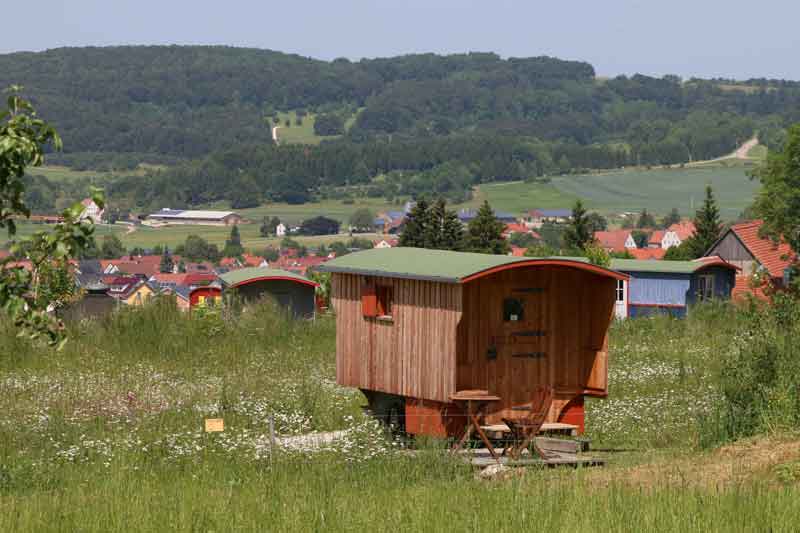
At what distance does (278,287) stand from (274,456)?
29.4m

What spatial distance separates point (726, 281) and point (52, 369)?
119 feet

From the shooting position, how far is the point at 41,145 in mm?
9602

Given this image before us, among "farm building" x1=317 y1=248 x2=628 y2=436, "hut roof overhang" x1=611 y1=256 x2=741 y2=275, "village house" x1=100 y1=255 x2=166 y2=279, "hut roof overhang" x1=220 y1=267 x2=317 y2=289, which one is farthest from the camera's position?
"village house" x1=100 y1=255 x2=166 y2=279

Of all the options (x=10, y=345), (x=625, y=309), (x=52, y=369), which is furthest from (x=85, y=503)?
(x=625, y=309)

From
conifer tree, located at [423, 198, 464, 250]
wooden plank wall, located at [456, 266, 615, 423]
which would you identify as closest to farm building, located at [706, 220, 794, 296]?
conifer tree, located at [423, 198, 464, 250]

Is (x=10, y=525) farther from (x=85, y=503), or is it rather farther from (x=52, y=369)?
(x=52, y=369)

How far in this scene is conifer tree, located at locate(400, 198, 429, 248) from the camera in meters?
78.6

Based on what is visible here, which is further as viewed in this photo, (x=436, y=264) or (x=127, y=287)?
(x=127, y=287)

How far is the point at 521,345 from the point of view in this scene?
17.5 m

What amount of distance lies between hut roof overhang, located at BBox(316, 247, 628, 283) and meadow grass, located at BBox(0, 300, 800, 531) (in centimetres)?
193

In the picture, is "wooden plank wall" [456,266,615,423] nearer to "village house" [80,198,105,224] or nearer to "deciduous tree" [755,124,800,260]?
"village house" [80,198,105,224]

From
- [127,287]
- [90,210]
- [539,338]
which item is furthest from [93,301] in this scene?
[127,287]

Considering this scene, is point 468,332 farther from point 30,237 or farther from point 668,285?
point 668,285

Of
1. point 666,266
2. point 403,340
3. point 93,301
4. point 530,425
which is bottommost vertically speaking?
point 666,266
